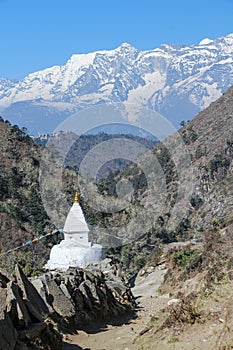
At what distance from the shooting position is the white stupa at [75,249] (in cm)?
2734

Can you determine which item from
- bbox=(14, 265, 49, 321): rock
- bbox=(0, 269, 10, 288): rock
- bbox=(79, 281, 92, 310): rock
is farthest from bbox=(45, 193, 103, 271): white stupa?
bbox=(14, 265, 49, 321): rock

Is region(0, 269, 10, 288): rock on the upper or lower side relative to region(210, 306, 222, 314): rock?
upper

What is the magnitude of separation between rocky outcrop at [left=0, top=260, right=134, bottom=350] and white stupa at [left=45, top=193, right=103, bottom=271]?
11.6 ft

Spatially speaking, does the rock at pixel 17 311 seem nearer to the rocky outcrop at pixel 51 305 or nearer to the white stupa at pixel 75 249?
the rocky outcrop at pixel 51 305

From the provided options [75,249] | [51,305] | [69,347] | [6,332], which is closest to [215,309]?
[69,347]

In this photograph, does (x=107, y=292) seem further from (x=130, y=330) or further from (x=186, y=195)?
(x=186, y=195)

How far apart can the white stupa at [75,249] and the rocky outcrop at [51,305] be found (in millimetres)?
3521

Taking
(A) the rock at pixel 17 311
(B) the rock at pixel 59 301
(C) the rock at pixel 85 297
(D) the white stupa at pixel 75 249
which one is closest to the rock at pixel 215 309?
(A) the rock at pixel 17 311

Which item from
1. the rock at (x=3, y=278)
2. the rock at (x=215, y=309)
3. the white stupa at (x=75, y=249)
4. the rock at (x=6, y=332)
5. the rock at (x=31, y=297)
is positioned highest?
the white stupa at (x=75, y=249)

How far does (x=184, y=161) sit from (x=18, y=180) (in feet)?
122

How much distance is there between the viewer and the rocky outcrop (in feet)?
33.8

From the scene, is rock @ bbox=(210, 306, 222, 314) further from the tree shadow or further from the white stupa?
the white stupa

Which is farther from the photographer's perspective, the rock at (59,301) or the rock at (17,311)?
the rock at (59,301)

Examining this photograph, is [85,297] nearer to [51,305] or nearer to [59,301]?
[59,301]
